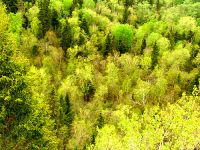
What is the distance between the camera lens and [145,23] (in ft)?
456

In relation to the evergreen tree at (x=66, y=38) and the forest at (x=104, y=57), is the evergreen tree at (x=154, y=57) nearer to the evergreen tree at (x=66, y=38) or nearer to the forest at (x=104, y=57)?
the forest at (x=104, y=57)

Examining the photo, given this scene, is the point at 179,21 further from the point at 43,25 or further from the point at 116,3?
the point at 43,25

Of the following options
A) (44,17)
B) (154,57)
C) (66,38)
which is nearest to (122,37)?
(154,57)

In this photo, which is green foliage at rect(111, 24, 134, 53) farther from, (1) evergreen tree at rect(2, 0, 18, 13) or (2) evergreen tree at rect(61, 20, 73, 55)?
(1) evergreen tree at rect(2, 0, 18, 13)

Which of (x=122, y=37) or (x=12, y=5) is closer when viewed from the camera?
(x=122, y=37)

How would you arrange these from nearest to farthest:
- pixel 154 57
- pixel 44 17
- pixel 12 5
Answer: pixel 154 57, pixel 44 17, pixel 12 5

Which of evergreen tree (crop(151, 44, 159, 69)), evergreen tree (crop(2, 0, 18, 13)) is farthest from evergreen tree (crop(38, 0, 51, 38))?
evergreen tree (crop(151, 44, 159, 69))

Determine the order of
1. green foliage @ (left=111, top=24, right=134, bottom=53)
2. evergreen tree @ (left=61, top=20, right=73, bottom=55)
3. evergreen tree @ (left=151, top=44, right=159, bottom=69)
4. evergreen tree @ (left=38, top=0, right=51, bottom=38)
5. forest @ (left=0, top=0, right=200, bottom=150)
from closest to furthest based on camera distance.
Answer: forest @ (left=0, top=0, right=200, bottom=150) < evergreen tree @ (left=151, top=44, right=159, bottom=69) < evergreen tree @ (left=61, top=20, right=73, bottom=55) < evergreen tree @ (left=38, top=0, right=51, bottom=38) < green foliage @ (left=111, top=24, right=134, bottom=53)

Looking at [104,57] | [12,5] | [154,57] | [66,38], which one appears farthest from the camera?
[12,5]

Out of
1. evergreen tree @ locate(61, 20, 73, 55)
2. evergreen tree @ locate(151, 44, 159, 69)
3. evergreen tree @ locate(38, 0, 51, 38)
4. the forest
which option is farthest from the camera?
evergreen tree @ locate(38, 0, 51, 38)


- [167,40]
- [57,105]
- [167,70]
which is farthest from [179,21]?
[57,105]

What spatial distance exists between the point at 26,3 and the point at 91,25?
23.9 m

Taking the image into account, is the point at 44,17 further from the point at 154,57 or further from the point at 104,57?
the point at 154,57

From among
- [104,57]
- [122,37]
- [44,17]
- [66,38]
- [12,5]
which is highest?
[12,5]
